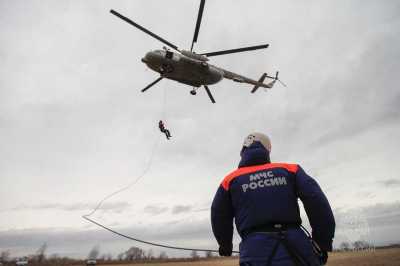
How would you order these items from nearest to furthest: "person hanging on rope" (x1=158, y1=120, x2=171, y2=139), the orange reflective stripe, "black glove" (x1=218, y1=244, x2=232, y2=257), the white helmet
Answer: the orange reflective stripe → "black glove" (x1=218, y1=244, x2=232, y2=257) → the white helmet → "person hanging on rope" (x1=158, y1=120, x2=171, y2=139)

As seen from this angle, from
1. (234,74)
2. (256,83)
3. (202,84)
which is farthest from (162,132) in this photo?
(256,83)

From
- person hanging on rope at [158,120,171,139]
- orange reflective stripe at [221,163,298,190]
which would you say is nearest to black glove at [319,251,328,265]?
orange reflective stripe at [221,163,298,190]

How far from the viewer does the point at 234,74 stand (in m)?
17.0

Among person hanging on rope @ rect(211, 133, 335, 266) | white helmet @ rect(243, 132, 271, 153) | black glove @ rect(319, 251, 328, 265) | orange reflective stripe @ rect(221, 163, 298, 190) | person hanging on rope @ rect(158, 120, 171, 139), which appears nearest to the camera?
person hanging on rope @ rect(211, 133, 335, 266)

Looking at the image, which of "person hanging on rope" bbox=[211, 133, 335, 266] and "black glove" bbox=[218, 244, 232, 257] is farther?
"black glove" bbox=[218, 244, 232, 257]

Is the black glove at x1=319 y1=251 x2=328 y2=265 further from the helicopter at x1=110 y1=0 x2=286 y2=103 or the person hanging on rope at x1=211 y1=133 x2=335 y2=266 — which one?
the helicopter at x1=110 y1=0 x2=286 y2=103

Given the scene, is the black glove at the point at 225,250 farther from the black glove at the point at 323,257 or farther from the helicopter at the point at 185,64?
the helicopter at the point at 185,64

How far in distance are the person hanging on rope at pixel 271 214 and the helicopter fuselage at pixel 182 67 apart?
10.3 meters

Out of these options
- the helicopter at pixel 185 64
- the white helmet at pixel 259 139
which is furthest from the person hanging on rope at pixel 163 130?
the white helmet at pixel 259 139

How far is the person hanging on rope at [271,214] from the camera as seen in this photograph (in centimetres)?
279

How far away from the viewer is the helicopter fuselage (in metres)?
12.8

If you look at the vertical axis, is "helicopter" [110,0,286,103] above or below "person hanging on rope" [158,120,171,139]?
above

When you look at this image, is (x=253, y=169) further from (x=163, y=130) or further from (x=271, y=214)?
(x=163, y=130)

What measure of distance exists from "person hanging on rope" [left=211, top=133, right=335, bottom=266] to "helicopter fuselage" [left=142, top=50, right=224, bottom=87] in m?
10.3
